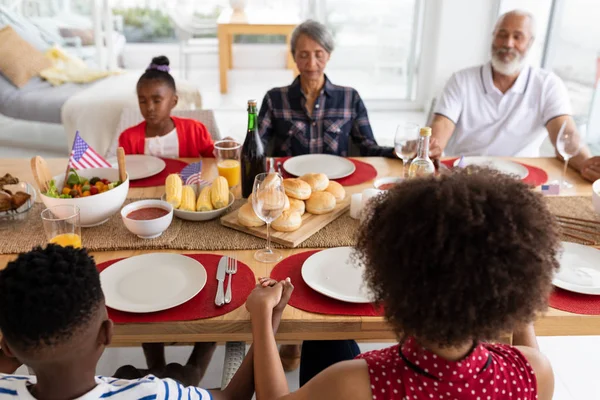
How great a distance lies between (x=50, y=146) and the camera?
454 centimetres

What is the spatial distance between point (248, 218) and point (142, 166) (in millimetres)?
660

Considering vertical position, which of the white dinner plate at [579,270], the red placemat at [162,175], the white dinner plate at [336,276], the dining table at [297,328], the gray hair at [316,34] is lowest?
the dining table at [297,328]

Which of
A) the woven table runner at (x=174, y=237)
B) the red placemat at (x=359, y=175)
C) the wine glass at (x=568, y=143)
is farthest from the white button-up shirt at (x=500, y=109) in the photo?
the woven table runner at (x=174, y=237)

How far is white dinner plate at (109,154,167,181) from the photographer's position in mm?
1892

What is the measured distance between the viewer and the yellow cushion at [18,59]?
173 inches

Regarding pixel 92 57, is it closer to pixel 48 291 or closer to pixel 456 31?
pixel 456 31

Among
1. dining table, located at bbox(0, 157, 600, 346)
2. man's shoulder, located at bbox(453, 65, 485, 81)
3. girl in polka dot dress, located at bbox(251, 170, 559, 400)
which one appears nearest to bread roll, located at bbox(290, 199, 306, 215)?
dining table, located at bbox(0, 157, 600, 346)

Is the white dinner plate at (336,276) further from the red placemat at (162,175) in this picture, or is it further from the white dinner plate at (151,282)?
the red placemat at (162,175)

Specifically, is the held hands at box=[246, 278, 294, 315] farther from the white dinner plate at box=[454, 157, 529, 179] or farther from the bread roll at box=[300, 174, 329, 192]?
the white dinner plate at box=[454, 157, 529, 179]

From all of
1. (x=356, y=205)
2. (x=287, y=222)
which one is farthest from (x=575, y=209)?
(x=287, y=222)

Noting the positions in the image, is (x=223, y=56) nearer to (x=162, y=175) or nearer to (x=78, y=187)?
(x=162, y=175)

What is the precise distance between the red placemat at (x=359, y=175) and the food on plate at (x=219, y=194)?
382 millimetres

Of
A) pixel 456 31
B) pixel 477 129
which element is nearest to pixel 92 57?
pixel 456 31

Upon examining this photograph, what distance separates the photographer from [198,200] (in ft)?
5.24
